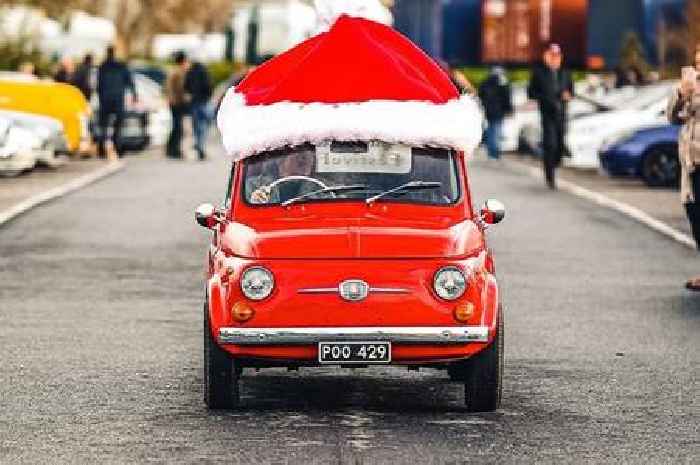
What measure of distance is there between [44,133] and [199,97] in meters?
6.90

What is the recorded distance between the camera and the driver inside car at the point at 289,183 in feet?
37.6

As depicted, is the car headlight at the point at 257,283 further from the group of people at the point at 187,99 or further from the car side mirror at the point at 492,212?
the group of people at the point at 187,99

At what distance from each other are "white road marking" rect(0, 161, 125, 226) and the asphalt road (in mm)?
3765

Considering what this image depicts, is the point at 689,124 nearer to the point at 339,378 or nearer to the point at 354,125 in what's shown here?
the point at 339,378

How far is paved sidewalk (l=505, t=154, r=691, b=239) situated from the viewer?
2522 centimetres

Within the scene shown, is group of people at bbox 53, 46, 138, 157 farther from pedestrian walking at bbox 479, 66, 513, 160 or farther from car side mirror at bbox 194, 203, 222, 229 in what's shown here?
car side mirror at bbox 194, 203, 222, 229

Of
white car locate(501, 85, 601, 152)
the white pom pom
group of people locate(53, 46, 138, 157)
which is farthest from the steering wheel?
group of people locate(53, 46, 138, 157)

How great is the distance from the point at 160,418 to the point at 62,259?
902cm

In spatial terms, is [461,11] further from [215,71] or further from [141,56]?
[141,56]

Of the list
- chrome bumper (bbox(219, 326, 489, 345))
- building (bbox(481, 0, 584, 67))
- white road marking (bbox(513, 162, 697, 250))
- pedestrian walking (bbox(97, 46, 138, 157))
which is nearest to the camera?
chrome bumper (bbox(219, 326, 489, 345))

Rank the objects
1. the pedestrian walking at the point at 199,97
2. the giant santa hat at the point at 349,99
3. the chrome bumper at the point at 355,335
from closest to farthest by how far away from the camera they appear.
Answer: the chrome bumper at the point at 355,335 → the giant santa hat at the point at 349,99 → the pedestrian walking at the point at 199,97

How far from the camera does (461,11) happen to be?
199 feet

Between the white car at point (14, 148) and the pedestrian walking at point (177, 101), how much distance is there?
667cm

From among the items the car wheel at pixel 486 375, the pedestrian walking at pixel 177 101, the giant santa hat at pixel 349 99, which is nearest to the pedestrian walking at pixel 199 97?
the pedestrian walking at pixel 177 101
